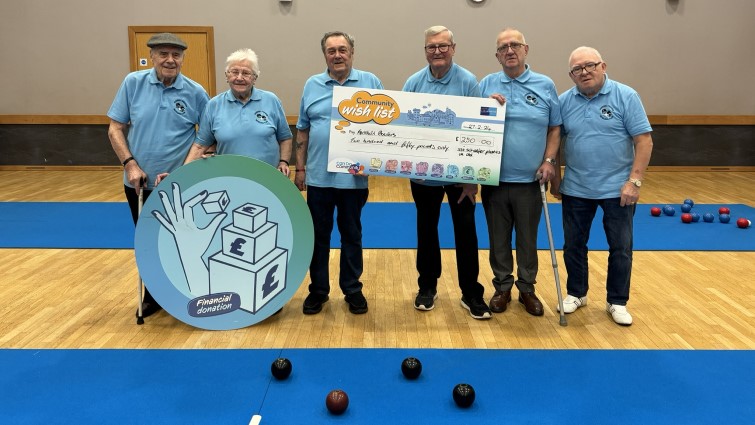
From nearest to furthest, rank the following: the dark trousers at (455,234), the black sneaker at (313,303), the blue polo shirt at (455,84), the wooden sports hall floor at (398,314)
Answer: the wooden sports hall floor at (398,314) → the blue polo shirt at (455,84) → the dark trousers at (455,234) → the black sneaker at (313,303)

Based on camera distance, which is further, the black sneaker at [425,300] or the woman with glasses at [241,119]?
the black sneaker at [425,300]

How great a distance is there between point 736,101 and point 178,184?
9.99 meters

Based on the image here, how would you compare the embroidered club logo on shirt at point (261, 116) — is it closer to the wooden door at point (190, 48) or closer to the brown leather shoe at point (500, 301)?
the brown leather shoe at point (500, 301)

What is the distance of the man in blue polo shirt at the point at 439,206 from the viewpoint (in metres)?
3.51

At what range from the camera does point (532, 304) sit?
3.80 meters

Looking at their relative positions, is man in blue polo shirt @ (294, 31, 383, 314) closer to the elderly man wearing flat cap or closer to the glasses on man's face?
the glasses on man's face

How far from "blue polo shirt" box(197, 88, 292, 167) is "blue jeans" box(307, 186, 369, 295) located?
1.31 ft

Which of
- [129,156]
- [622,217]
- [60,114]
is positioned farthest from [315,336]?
[60,114]

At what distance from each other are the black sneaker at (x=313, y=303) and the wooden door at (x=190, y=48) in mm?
7199

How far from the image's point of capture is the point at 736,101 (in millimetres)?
10195

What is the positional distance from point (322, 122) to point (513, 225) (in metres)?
1.37

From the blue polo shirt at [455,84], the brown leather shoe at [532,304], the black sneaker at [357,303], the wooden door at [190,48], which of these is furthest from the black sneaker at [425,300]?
the wooden door at [190,48]
